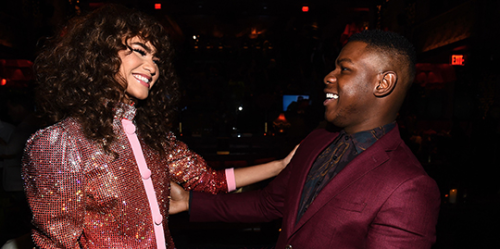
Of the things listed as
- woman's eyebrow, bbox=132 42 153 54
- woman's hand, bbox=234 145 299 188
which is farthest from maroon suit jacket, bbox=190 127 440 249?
woman's eyebrow, bbox=132 42 153 54

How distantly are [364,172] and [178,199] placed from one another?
97cm

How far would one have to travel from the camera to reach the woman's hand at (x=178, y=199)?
156 cm

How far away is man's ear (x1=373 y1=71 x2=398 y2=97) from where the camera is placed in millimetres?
1179

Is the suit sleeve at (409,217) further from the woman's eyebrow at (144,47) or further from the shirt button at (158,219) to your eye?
the woman's eyebrow at (144,47)

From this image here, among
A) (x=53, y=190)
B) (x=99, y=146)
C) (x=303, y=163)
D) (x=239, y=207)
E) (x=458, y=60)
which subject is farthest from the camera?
(x=458, y=60)

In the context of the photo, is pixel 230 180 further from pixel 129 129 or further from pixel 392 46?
pixel 392 46

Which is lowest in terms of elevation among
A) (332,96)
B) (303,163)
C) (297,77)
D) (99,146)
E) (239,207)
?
(239,207)

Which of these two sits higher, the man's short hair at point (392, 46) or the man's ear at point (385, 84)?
the man's short hair at point (392, 46)

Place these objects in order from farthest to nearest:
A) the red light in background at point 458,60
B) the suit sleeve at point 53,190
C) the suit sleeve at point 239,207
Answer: the red light in background at point 458,60, the suit sleeve at point 239,207, the suit sleeve at point 53,190

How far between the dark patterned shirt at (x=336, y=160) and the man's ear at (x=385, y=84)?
0.16 meters

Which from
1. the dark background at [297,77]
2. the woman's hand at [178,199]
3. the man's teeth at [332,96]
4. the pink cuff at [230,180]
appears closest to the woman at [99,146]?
the woman's hand at [178,199]

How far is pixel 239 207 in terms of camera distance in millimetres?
1574

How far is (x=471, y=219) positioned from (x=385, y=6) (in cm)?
465

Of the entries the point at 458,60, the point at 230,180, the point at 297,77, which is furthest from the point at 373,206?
the point at 297,77
